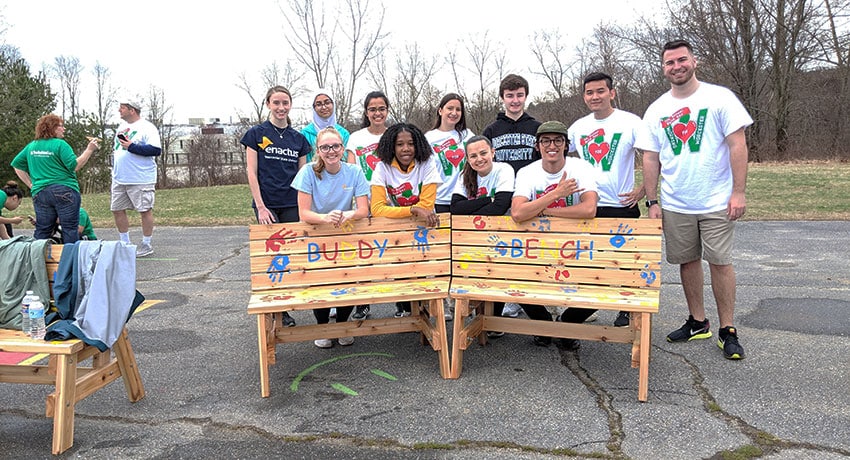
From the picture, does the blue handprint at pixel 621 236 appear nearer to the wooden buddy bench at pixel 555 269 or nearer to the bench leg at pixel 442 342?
the wooden buddy bench at pixel 555 269

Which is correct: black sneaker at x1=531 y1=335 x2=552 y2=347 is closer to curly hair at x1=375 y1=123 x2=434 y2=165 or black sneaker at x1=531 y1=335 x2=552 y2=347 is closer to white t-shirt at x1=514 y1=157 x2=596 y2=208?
white t-shirt at x1=514 y1=157 x2=596 y2=208

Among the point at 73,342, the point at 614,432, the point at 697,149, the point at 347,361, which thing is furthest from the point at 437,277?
the point at 73,342

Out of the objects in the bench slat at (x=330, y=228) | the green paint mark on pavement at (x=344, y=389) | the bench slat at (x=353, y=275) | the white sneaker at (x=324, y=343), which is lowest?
the green paint mark on pavement at (x=344, y=389)

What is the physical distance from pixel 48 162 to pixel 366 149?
419 cm

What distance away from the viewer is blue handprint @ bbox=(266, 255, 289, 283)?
4.20 metres

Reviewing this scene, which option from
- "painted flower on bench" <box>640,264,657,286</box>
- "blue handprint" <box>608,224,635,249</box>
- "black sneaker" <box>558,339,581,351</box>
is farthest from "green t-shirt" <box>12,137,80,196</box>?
"painted flower on bench" <box>640,264,657,286</box>

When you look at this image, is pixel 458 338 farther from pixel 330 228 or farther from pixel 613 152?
pixel 613 152

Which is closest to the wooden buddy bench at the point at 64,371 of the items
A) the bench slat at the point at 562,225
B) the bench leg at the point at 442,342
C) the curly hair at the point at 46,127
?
the bench leg at the point at 442,342

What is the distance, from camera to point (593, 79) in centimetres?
447

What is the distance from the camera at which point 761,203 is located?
12.9m

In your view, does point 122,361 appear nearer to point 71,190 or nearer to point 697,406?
point 697,406

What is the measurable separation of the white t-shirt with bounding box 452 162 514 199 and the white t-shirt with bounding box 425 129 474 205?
481 mm

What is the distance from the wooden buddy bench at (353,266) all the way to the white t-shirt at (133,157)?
16.2ft

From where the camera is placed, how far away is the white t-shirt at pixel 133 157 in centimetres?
823
